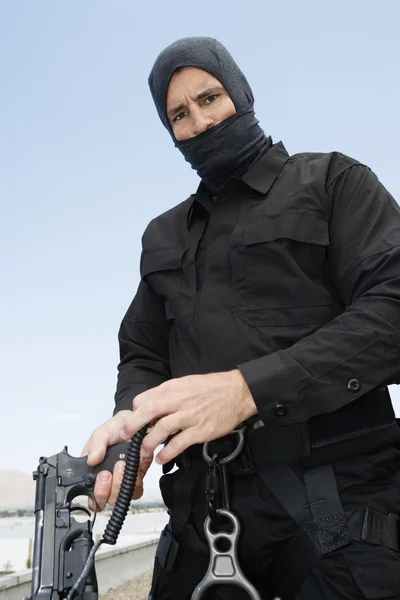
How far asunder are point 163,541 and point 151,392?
0.81 meters

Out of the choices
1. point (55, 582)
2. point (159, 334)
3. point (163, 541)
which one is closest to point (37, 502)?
point (55, 582)

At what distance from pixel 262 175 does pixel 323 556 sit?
138cm

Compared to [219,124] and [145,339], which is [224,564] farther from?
[219,124]

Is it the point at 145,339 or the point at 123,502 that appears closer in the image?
the point at 123,502

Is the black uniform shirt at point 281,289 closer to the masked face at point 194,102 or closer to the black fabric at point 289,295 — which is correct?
the black fabric at point 289,295

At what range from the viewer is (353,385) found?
1844 mm

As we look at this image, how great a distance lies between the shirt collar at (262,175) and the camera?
241 cm

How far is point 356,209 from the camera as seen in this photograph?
2166 millimetres

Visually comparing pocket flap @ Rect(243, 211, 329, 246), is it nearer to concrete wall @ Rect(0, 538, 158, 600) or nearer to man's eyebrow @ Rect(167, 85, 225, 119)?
man's eyebrow @ Rect(167, 85, 225, 119)

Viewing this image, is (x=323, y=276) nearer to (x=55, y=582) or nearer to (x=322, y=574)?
(x=322, y=574)

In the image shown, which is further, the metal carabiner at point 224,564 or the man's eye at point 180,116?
the man's eye at point 180,116

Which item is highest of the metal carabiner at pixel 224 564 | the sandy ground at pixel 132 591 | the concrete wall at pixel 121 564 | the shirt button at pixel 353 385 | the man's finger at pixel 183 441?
the shirt button at pixel 353 385

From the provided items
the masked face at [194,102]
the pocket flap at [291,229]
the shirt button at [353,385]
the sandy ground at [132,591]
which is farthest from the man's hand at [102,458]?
the sandy ground at [132,591]

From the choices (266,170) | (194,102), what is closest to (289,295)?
(266,170)
